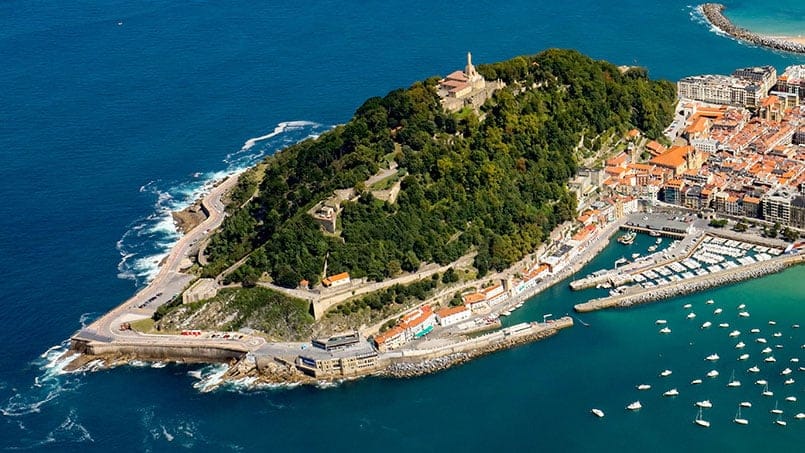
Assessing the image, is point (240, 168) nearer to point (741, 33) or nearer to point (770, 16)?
point (741, 33)

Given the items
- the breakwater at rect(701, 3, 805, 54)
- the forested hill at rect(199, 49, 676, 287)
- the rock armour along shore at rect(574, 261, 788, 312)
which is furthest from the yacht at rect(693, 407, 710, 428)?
the breakwater at rect(701, 3, 805, 54)

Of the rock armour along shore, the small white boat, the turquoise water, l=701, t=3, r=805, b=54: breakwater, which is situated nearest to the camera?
the small white boat

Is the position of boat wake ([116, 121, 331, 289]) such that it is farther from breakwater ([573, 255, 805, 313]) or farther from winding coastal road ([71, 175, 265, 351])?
breakwater ([573, 255, 805, 313])

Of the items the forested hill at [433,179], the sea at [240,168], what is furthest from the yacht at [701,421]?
the forested hill at [433,179]

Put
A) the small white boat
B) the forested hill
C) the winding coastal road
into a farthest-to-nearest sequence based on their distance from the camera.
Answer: the forested hill → the winding coastal road → the small white boat

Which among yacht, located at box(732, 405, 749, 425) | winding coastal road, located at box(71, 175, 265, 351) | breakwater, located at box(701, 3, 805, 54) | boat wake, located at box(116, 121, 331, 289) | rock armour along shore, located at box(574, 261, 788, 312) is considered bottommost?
yacht, located at box(732, 405, 749, 425)

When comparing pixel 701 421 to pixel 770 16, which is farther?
pixel 770 16

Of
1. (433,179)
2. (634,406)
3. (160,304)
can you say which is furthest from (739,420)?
(160,304)
